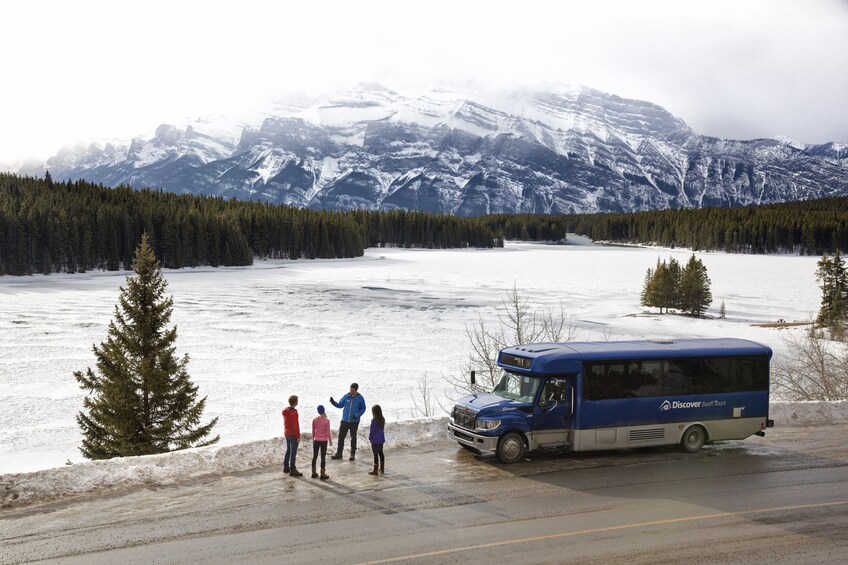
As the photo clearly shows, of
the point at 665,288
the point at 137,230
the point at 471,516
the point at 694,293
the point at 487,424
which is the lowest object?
the point at 471,516

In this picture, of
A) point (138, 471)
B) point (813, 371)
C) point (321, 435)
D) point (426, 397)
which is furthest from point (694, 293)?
point (138, 471)

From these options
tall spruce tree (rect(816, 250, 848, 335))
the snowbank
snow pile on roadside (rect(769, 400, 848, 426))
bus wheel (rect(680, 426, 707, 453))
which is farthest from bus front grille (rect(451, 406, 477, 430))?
tall spruce tree (rect(816, 250, 848, 335))

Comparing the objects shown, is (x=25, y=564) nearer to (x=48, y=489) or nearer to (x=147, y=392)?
(x=48, y=489)

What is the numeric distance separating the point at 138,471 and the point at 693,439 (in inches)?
611

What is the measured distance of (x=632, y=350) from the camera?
19.6 meters

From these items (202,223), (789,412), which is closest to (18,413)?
(789,412)

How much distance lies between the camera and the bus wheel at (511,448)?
18.5 metres

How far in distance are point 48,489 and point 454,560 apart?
9.73 m

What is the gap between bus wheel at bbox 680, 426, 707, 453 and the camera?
20062mm

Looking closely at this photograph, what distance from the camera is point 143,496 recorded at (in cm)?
1559

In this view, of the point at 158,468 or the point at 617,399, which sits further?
the point at 617,399

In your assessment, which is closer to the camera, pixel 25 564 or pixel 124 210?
pixel 25 564

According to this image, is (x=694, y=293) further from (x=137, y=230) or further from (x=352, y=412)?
(x=137, y=230)

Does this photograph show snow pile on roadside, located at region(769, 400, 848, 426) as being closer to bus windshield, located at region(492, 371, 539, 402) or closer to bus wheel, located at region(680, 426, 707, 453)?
bus wheel, located at region(680, 426, 707, 453)
